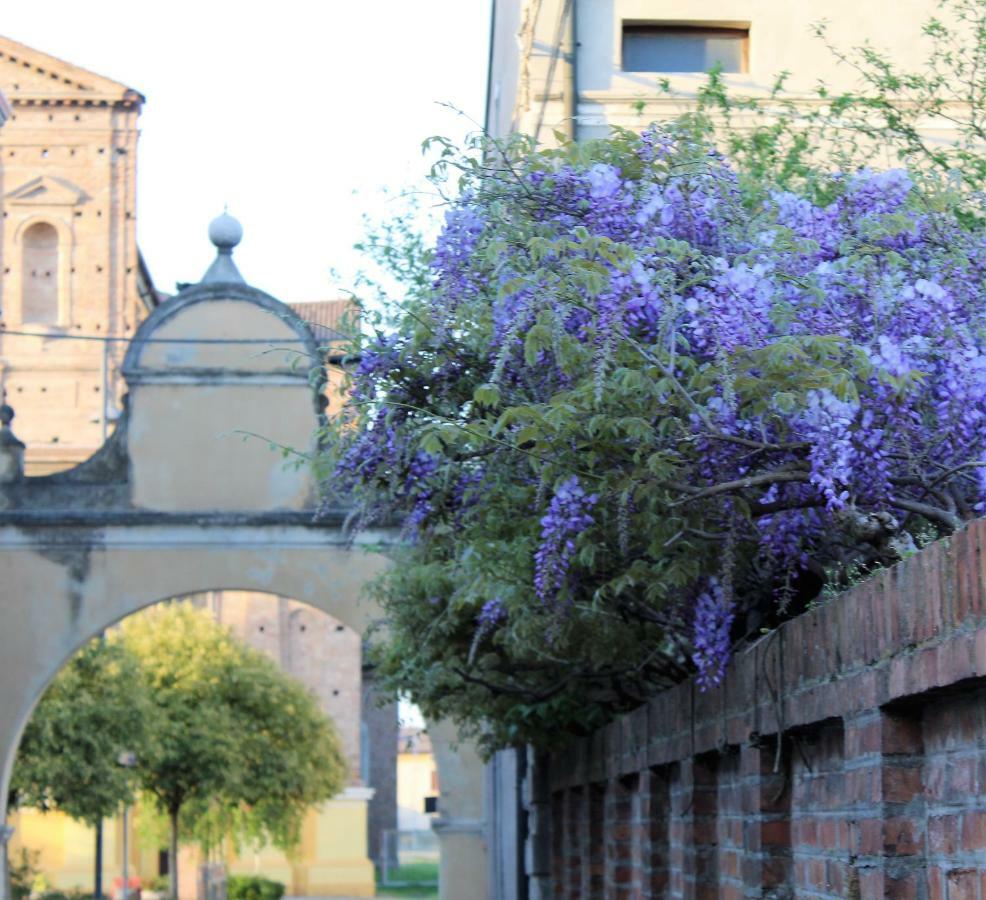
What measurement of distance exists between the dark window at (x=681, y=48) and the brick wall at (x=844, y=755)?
11222 millimetres

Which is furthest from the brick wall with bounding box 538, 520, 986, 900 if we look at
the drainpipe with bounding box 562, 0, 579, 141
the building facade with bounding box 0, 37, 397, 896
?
the building facade with bounding box 0, 37, 397, 896

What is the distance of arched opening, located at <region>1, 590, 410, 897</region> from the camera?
49844 mm

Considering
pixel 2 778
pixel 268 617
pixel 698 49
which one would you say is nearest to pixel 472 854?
pixel 2 778

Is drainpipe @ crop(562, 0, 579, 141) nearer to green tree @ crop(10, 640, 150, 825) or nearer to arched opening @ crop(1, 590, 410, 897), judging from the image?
green tree @ crop(10, 640, 150, 825)

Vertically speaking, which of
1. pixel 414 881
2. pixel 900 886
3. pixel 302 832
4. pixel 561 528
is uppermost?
pixel 561 528

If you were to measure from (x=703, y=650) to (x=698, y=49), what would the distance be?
12406mm

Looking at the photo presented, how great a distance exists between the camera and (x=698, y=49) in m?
18.6

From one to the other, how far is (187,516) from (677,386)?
701 inches

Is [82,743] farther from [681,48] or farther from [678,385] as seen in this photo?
[678,385]

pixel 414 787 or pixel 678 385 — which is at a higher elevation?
pixel 678 385

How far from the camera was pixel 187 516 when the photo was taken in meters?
23.2

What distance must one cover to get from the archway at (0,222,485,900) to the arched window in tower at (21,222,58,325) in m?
30.0

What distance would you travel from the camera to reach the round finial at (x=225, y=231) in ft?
77.0

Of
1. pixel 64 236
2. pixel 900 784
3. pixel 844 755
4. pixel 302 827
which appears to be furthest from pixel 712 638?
pixel 64 236
